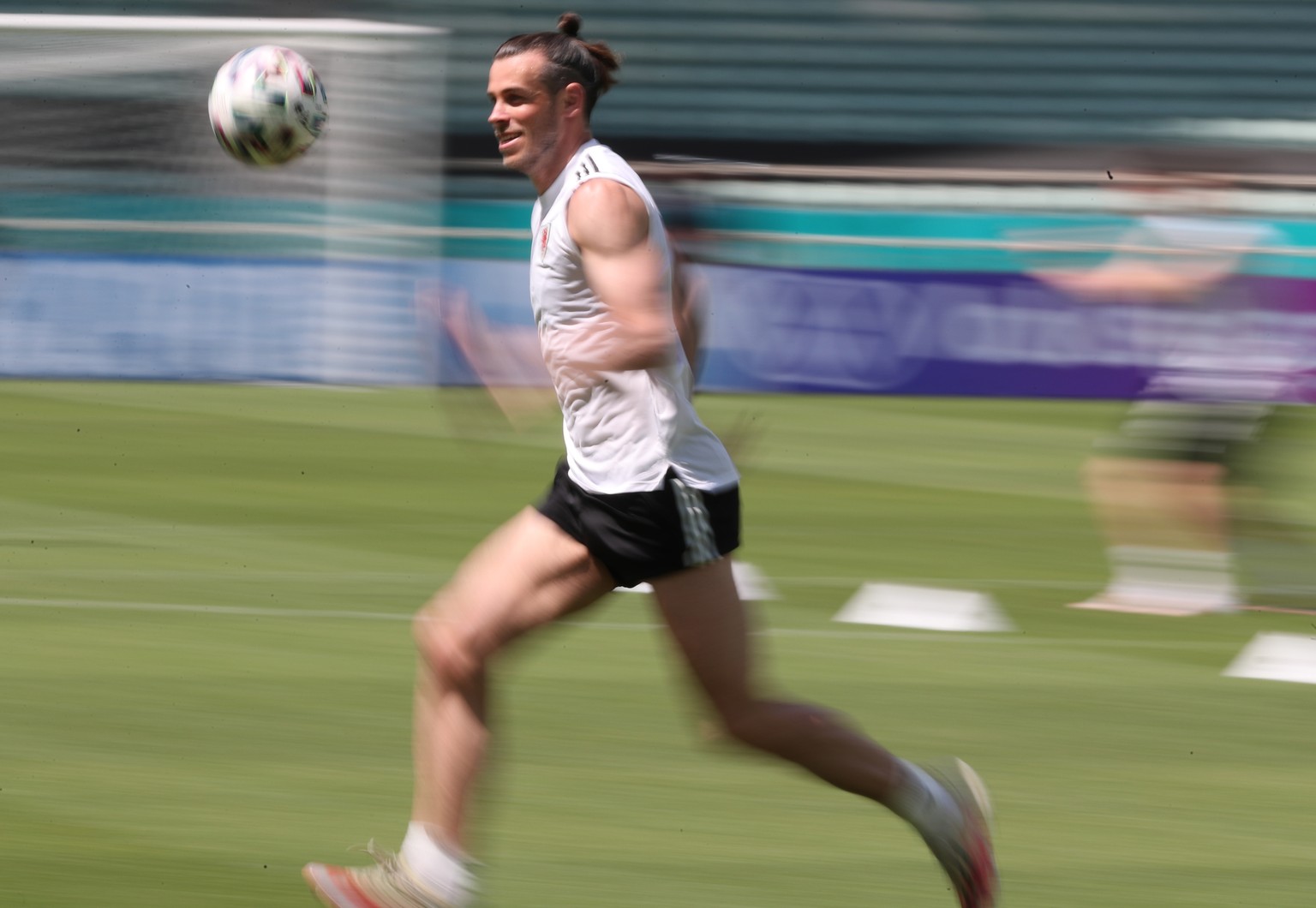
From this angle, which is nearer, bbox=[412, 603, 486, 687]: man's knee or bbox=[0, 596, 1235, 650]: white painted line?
bbox=[412, 603, 486, 687]: man's knee

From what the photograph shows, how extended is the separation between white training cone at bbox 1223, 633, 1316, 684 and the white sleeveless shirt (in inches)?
155

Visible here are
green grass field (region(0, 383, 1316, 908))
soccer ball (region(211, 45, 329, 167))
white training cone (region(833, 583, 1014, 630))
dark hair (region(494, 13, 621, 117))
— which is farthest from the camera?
white training cone (region(833, 583, 1014, 630))

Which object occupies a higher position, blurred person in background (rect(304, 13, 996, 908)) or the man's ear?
the man's ear

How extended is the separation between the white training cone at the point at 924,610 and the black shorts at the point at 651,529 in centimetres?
431

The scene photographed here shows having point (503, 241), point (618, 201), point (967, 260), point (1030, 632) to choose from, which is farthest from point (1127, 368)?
point (618, 201)

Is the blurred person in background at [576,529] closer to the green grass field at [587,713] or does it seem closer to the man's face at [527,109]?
the man's face at [527,109]

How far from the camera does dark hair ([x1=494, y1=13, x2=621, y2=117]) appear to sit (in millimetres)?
4711

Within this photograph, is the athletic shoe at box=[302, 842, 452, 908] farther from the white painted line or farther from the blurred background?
the white painted line

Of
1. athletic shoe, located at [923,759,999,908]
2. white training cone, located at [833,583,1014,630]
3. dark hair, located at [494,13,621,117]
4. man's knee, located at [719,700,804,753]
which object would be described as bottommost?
white training cone, located at [833,583,1014,630]

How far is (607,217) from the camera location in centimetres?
→ 452

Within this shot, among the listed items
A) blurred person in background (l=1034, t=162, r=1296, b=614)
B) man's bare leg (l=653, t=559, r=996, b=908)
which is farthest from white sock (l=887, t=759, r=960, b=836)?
blurred person in background (l=1034, t=162, r=1296, b=614)

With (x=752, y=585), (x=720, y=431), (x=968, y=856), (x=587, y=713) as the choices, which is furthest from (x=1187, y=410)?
(x=968, y=856)

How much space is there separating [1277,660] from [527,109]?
4.59 meters

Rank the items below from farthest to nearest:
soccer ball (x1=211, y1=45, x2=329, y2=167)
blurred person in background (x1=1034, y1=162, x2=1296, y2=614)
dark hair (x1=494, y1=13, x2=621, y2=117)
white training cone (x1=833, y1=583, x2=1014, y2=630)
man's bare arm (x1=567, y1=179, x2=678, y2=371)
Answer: blurred person in background (x1=1034, y1=162, x2=1296, y2=614)
white training cone (x1=833, y1=583, x2=1014, y2=630)
soccer ball (x1=211, y1=45, x2=329, y2=167)
dark hair (x1=494, y1=13, x2=621, y2=117)
man's bare arm (x1=567, y1=179, x2=678, y2=371)
